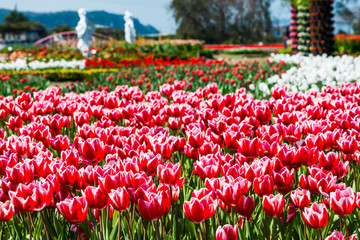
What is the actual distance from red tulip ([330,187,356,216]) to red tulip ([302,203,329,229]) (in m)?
0.08

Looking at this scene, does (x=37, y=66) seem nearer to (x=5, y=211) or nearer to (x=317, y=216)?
(x=5, y=211)

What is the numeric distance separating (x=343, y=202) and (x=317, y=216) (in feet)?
0.48

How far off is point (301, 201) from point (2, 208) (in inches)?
53.6

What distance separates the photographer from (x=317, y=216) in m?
1.79

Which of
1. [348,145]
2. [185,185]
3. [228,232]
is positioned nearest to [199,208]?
[228,232]

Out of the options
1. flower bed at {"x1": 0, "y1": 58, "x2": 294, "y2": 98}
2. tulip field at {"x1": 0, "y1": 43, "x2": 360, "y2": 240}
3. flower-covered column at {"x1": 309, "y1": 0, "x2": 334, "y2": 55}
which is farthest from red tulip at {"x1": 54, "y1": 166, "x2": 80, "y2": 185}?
flower-covered column at {"x1": 309, "y1": 0, "x2": 334, "y2": 55}

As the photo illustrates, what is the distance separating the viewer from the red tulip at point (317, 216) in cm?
179

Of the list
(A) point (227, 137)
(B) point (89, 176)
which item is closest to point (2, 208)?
(B) point (89, 176)

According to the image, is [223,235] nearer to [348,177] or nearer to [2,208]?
[2,208]

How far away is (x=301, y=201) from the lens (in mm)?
1992

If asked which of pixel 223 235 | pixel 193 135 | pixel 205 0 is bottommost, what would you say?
pixel 223 235

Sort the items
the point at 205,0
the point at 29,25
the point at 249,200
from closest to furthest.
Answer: the point at 249,200, the point at 205,0, the point at 29,25

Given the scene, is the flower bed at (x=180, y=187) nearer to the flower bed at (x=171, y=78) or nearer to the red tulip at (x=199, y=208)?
the red tulip at (x=199, y=208)

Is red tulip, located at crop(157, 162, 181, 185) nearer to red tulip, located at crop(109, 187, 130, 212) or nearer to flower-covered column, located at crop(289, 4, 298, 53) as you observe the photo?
red tulip, located at crop(109, 187, 130, 212)
